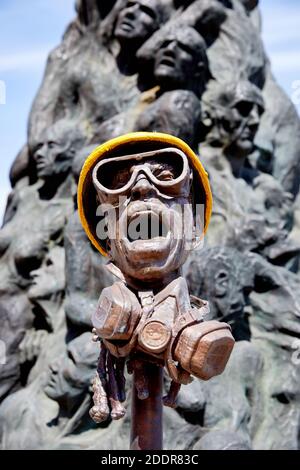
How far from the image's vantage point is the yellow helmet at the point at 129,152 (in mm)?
1338

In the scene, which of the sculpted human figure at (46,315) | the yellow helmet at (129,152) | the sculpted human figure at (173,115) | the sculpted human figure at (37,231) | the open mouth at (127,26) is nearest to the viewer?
the yellow helmet at (129,152)

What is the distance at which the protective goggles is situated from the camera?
131 centimetres

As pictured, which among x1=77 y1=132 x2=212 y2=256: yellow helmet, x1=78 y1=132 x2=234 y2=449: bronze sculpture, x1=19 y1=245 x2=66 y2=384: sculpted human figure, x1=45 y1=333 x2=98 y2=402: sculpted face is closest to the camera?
x1=78 y1=132 x2=234 y2=449: bronze sculpture

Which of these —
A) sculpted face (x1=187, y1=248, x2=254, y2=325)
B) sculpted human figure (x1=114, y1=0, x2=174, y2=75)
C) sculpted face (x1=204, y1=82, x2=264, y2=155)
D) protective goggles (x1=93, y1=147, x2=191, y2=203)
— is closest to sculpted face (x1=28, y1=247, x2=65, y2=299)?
sculpted face (x1=187, y1=248, x2=254, y2=325)

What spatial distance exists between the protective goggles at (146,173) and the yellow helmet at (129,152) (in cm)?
2

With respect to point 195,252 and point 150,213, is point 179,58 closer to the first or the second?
point 195,252

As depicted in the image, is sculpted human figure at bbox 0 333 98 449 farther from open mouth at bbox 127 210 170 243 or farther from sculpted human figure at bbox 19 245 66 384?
open mouth at bbox 127 210 170 243

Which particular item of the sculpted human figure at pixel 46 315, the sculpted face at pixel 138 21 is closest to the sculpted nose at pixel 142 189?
the sculpted human figure at pixel 46 315

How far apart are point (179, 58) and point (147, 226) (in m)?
2.44

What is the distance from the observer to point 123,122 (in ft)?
11.8

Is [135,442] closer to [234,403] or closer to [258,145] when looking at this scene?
[234,403]

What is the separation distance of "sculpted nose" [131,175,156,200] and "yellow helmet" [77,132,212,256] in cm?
8

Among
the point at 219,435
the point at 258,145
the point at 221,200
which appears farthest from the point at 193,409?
the point at 258,145

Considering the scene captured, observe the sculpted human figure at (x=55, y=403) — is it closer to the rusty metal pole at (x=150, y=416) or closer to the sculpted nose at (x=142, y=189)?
the rusty metal pole at (x=150, y=416)
